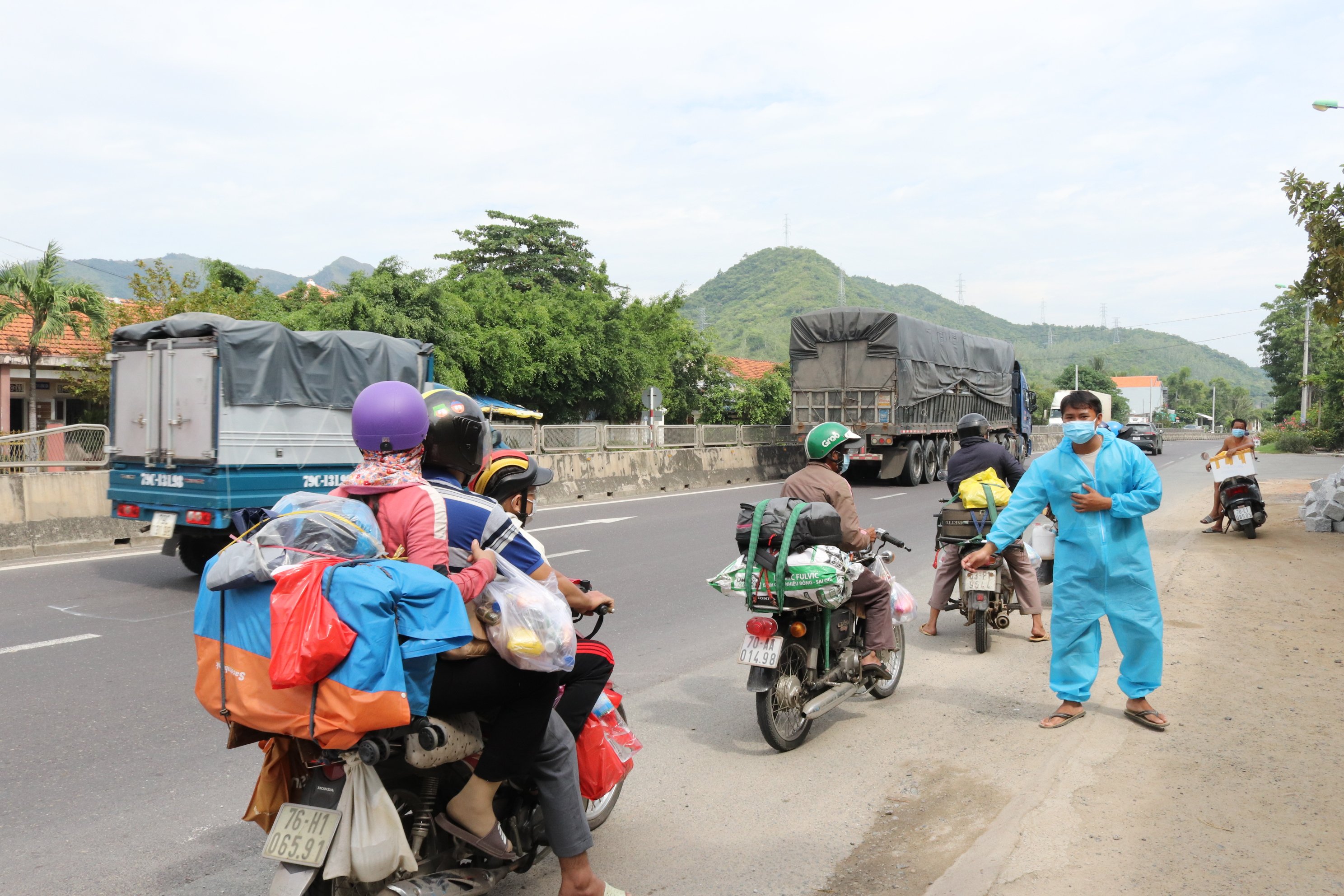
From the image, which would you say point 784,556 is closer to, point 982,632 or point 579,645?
point 579,645

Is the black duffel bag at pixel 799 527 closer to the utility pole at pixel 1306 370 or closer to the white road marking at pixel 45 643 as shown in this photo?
the white road marking at pixel 45 643

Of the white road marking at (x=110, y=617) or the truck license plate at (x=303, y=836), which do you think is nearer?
the truck license plate at (x=303, y=836)

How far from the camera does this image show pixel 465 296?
99.6ft

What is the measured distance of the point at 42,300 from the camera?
23.5 metres

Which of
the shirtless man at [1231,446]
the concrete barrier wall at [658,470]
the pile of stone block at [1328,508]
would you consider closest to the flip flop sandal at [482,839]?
the shirtless man at [1231,446]

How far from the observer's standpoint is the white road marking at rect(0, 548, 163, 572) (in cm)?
995

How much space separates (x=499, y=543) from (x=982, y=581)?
4802 millimetres

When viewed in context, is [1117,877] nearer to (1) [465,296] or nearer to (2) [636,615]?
(2) [636,615]

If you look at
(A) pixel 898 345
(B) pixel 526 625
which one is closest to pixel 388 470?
(B) pixel 526 625

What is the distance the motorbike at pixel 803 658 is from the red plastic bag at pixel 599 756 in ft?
4.23

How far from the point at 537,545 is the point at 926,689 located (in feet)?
12.6

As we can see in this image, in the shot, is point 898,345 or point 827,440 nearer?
point 827,440

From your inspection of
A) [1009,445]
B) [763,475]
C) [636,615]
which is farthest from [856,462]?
[636,615]

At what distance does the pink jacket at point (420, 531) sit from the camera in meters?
2.64
